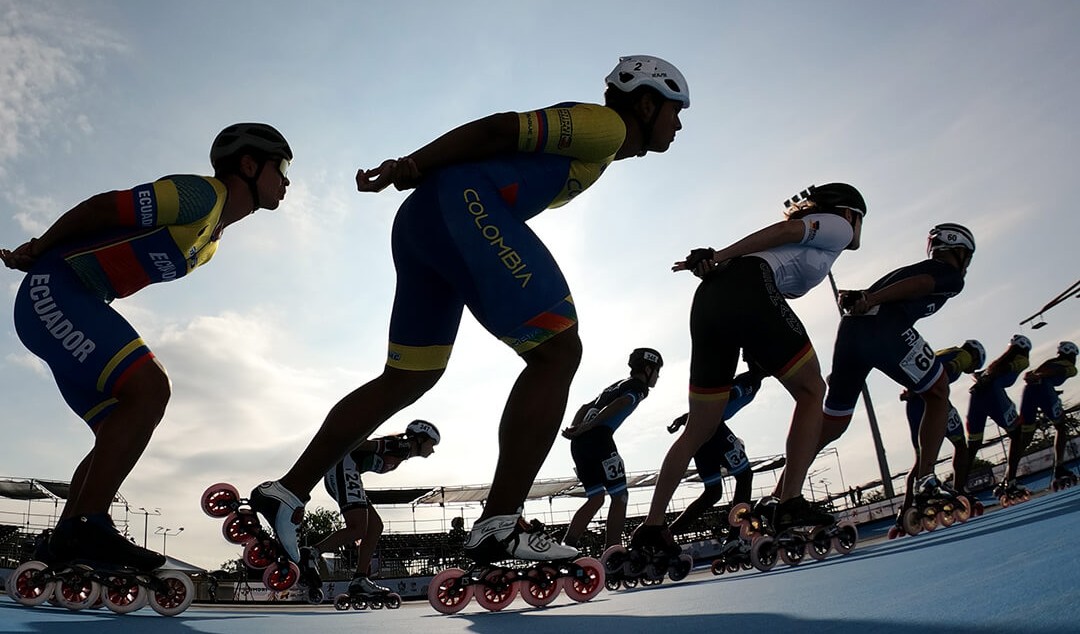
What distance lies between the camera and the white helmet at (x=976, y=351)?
8898mm

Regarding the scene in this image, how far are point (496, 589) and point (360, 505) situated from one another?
432 centimetres

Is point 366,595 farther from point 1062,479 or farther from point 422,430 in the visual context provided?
point 1062,479

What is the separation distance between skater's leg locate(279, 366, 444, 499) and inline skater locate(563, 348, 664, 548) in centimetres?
435

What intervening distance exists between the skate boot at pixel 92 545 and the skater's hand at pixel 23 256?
3.62ft

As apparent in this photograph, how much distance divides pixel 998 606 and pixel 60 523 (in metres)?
3.03

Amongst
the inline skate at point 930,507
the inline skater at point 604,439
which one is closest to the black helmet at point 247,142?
the inline skater at point 604,439

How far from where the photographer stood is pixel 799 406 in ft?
11.6

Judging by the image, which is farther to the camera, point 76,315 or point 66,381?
point 66,381

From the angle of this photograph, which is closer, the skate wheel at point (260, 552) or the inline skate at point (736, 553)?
the skate wheel at point (260, 552)

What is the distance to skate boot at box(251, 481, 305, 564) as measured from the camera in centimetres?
248

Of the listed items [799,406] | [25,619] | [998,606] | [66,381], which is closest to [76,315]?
[66,381]

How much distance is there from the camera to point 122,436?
2.57 m

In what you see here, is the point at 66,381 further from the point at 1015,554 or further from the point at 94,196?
the point at 1015,554

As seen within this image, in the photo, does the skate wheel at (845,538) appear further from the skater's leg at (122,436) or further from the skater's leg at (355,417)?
the skater's leg at (122,436)
